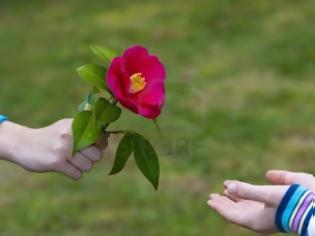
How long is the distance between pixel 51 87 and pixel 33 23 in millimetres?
1454

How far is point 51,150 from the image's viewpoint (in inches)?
66.6

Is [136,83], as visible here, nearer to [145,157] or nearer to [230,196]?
[145,157]

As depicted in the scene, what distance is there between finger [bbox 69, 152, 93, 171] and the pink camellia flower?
0.20 meters

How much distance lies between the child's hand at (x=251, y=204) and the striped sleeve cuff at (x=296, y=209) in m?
0.01

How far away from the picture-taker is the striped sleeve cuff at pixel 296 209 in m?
1.52

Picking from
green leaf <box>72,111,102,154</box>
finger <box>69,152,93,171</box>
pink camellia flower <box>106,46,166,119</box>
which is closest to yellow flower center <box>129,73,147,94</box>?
pink camellia flower <box>106,46,166,119</box>

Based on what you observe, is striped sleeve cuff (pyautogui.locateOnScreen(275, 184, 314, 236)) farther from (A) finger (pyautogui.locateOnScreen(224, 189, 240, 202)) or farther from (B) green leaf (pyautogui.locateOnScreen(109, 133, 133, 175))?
(B) green leaf (pyautogui.locateOnScreen(109, 133, 133, 175))

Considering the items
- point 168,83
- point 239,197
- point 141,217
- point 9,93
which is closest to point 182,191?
point 141,217

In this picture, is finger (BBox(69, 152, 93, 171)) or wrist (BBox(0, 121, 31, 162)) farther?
wrist (BBox(0, 121, 31, 162))

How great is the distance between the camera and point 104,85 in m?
1.55

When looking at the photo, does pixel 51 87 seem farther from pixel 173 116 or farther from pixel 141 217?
pixel 141 217

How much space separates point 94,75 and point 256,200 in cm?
38

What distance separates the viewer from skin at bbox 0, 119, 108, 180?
1651mm

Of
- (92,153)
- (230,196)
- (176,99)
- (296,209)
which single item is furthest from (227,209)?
(176,99)
